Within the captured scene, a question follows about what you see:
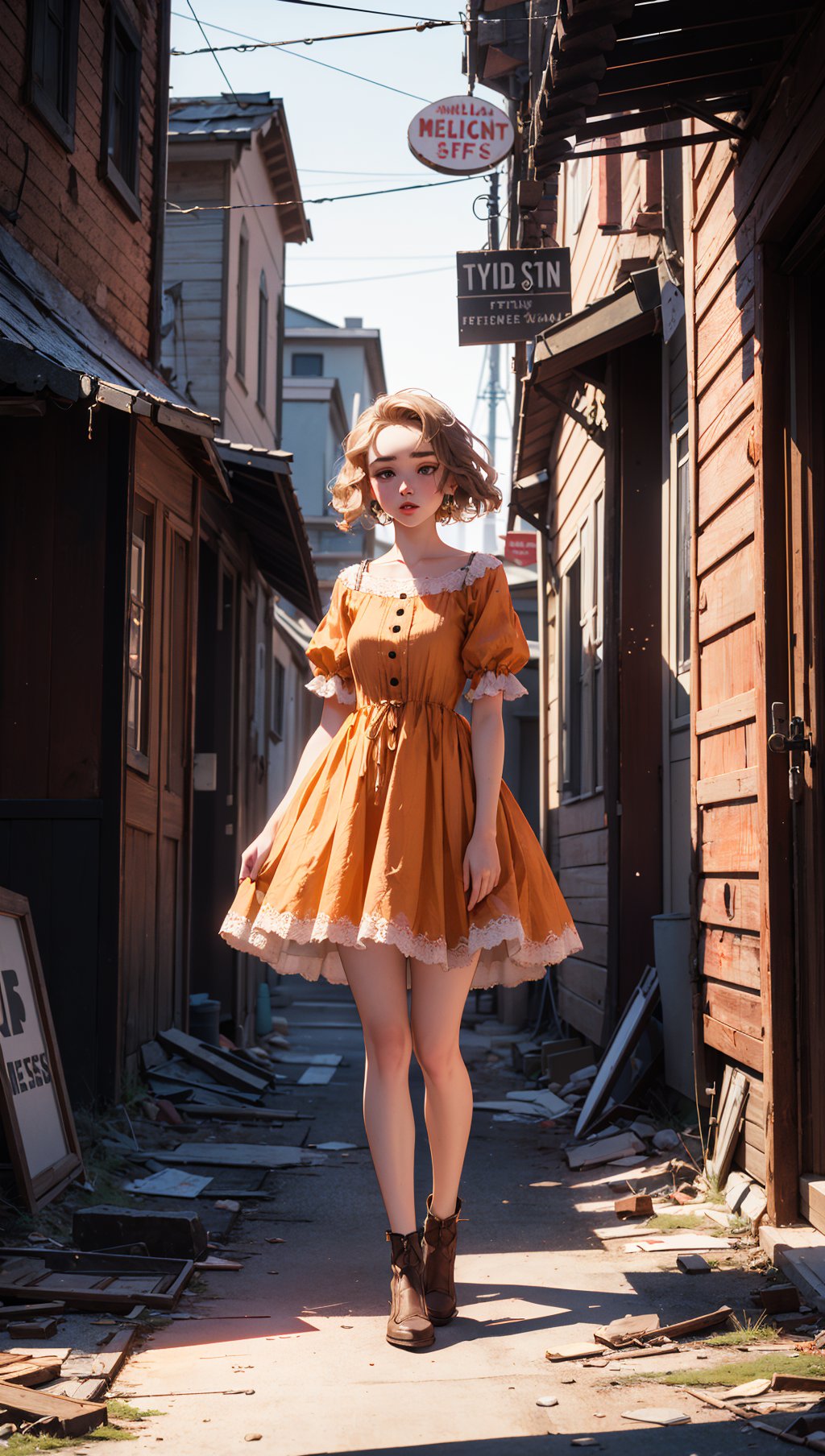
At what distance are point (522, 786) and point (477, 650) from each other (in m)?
12.5

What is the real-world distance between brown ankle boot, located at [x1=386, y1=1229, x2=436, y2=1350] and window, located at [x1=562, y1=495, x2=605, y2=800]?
4684mm

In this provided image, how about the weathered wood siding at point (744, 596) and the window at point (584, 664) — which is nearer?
the weathered wood siding at point (744, 596)

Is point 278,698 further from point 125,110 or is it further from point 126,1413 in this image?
point 126,1413

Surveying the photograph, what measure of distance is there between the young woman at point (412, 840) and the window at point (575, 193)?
270 inches

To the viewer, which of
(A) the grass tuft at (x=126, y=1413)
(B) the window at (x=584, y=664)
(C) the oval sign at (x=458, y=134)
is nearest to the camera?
(A) the grass tuft at (x=126, y=1413)

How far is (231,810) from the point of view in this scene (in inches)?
432

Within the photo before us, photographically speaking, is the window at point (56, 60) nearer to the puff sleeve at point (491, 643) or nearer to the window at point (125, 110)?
the window at point (125, 110)

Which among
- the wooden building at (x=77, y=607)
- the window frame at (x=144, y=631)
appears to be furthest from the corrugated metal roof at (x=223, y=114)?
the window frame at (x=144, y=631)

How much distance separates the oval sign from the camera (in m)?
9.75

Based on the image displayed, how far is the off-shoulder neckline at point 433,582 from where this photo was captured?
367 cm

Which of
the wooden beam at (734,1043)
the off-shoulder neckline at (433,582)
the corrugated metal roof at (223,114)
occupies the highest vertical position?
the corrugated metal roof at (223,114)

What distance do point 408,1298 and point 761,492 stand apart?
2.38 meters

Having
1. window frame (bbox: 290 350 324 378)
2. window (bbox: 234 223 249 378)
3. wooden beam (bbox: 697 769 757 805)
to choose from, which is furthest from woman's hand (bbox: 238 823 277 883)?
window frame (bbox: 290 350 324 378)

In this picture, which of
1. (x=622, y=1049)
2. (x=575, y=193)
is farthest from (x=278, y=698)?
(x=622, y=1049)
